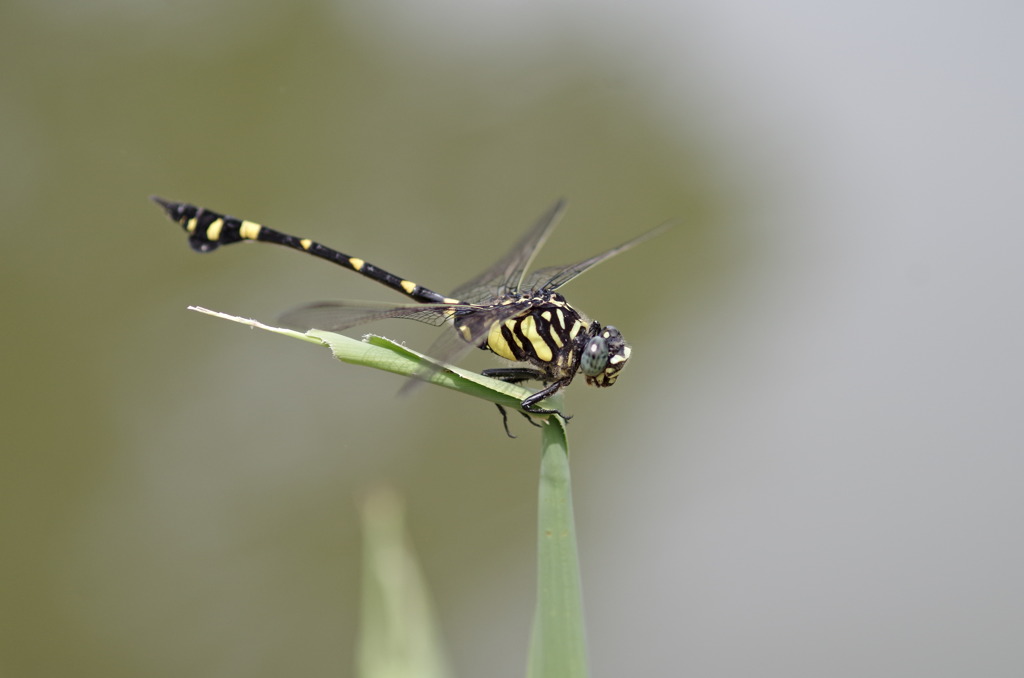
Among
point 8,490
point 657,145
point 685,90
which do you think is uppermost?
point 685,90

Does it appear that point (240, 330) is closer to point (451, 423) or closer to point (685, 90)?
point (451, 423)

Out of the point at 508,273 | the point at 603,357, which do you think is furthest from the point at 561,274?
the point at 603,357

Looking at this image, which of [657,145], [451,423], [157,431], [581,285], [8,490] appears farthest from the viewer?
[657,145]

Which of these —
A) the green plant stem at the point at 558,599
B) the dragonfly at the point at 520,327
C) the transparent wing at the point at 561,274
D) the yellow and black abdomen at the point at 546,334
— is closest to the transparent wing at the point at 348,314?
the dragonfly at the point at 520,327

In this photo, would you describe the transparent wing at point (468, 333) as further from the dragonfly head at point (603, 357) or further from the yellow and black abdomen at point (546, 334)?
the dragonfly head at point (603, 357)

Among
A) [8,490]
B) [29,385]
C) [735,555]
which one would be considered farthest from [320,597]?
[735,555]

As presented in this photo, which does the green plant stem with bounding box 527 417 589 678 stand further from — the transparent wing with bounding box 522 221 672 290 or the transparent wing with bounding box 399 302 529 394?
the transparent wing with bounding box 522 221 672 290
